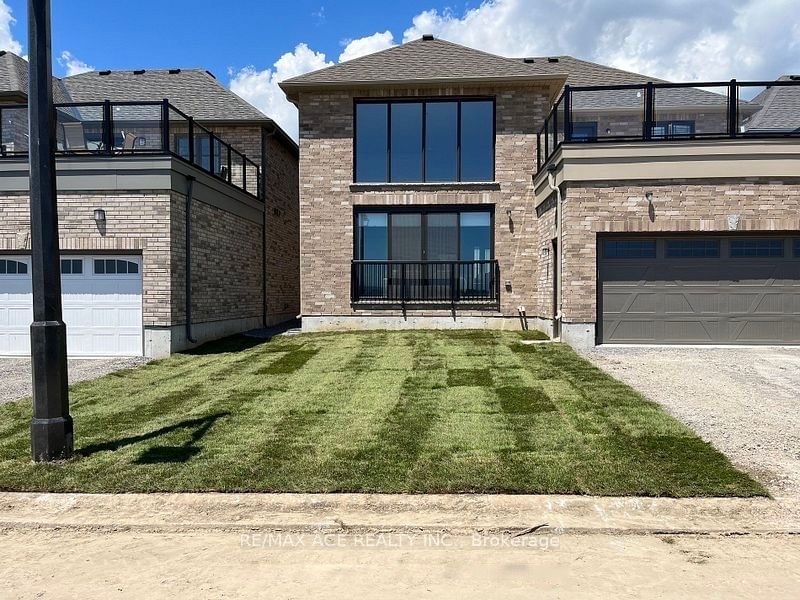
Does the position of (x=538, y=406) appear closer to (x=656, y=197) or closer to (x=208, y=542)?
(x=208, y=542)

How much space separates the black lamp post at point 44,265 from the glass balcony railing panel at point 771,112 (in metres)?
12.6

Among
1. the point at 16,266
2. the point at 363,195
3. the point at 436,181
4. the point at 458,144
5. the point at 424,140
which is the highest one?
the point at 424,140

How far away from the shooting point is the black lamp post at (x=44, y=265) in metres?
5.27

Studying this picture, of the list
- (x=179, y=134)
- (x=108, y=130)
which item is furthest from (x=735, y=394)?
(x=179, y=134)

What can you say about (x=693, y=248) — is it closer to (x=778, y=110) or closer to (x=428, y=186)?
(x=778, y=110)

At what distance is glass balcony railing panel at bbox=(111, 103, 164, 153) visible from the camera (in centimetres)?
1255

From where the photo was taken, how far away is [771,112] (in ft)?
42.9

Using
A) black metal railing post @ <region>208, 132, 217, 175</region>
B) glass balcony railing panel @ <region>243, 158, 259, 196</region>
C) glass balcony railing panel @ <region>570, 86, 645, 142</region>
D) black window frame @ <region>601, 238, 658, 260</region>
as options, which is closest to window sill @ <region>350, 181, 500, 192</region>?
glass balcony railing panel @ <region>570, 86, 645, 142</region>

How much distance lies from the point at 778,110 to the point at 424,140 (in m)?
8.71

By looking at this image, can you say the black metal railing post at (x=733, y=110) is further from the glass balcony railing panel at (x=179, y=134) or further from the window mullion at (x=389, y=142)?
the glass balcony railing panel at (x=179, y=134)

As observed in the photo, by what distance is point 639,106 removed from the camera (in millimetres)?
15078

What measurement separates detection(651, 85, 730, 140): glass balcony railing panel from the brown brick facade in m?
3.27

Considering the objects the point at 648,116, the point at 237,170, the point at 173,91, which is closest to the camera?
the point at 648,116

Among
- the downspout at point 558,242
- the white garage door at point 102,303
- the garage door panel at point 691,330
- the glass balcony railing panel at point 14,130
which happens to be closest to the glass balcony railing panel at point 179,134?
the glass balcony railing panel at point 14,130
